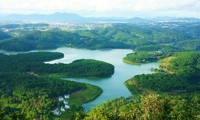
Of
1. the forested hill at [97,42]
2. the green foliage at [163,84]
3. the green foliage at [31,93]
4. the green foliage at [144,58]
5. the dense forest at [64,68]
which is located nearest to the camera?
the green foliage at [31,93]

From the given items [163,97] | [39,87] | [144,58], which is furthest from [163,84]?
[144,58]

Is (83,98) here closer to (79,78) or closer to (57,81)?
(57,81)

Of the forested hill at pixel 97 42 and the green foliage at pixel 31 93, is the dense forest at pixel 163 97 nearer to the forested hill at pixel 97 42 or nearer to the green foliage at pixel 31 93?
the green foliage at pixel 31 93

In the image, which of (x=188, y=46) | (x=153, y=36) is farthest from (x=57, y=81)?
(x=153, y=36)

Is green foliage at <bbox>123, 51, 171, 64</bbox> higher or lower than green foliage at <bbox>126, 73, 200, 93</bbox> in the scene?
lower

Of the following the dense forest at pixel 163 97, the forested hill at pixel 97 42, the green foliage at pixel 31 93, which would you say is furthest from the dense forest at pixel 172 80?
the forested hill at pixel 97 42

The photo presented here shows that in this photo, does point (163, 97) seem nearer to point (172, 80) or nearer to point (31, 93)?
point (172, 80)

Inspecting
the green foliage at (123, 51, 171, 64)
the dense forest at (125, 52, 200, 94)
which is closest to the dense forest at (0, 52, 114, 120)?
the dense forest at (125, 52, 200, 94)

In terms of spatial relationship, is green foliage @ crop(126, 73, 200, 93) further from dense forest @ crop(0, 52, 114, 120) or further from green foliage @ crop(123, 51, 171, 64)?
green foliage @ crop(123, 51, 171, 64)
